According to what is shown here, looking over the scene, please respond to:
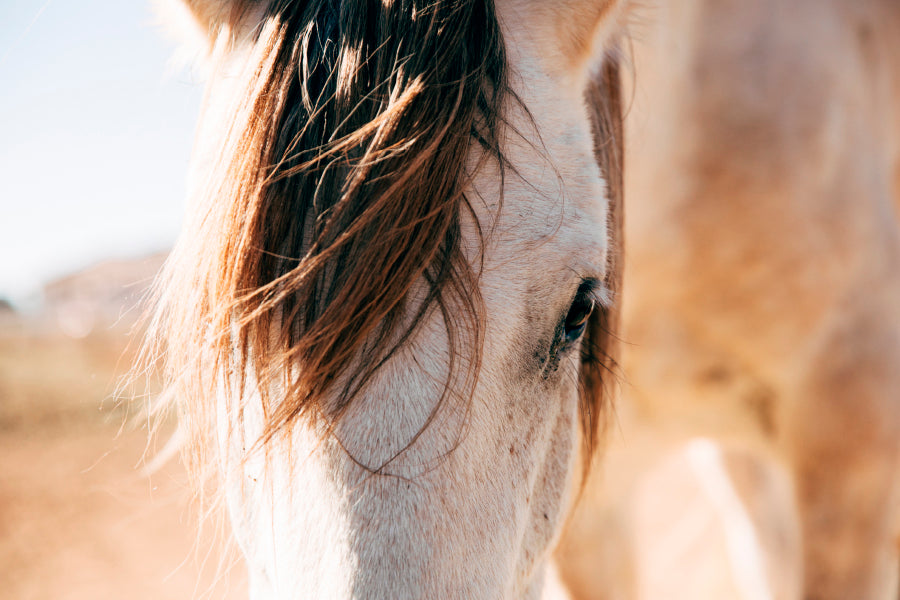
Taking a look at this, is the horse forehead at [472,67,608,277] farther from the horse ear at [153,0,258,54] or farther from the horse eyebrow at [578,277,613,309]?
the horse ear at [153,0,258,54]

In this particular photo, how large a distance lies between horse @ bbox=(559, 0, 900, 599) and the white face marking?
72cm

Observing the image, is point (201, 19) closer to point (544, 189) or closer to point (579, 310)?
point (544, 189)

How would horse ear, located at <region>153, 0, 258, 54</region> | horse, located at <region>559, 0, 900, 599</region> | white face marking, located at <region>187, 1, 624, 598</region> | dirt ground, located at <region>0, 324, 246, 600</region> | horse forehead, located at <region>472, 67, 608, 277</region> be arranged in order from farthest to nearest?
dirt ground, located at <region>0, 324, 246, 600</region>, horse, located at <region>559, 0, 900, 599</region>, horse ear, located at <region>153, 0, 258, 54</region>, horse forehead, located at <region>472, 67, 608, 277</region>, white face marking, located at <region>187, 1, 624, 598</region>

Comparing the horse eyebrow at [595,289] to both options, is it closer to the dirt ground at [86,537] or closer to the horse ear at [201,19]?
the horse ear at [201,19]

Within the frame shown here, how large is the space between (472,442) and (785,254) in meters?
1.14

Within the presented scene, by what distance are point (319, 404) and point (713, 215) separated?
1.22m

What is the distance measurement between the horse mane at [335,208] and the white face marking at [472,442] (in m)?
0.03

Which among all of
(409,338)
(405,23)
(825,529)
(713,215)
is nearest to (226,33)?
(405,23)

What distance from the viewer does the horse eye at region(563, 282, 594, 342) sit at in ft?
Answer: 2.65

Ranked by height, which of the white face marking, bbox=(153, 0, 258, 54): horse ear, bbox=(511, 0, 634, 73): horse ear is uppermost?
bbox=(511, 0, 634, 73): horse ear

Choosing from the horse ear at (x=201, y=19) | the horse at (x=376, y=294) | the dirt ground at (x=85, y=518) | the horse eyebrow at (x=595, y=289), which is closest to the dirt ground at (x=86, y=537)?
the dirt ground at (x=85, y=518)

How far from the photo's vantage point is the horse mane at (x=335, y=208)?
0.63 meters

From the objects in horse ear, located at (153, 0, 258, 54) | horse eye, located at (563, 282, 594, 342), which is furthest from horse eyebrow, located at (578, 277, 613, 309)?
horse ear, located at (153, 0, 258, 54)

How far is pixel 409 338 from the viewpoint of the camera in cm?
64
